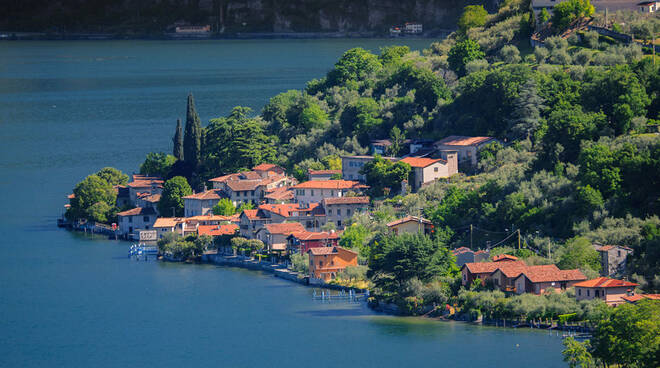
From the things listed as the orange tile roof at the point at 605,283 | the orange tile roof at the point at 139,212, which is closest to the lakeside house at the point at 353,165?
the orange tile roof at the point at 139,212

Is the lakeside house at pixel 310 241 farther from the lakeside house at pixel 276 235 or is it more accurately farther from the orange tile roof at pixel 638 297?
the orange tile roof at pixel 638 297

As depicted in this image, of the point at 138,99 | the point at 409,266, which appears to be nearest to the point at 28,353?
the point at 409,266

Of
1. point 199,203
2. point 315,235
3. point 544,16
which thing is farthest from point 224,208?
point 544,16

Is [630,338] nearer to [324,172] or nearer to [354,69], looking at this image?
[324,172]

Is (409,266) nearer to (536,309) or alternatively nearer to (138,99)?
(536,309)

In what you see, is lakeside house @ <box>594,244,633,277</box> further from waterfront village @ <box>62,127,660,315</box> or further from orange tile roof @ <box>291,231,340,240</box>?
orange tile roof @ <box>291,231,340,240</box>

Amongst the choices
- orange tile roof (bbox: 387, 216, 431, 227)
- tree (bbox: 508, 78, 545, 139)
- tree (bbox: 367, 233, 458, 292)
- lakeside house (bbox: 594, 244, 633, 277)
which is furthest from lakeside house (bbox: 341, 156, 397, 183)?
lakeside house (bbox: 594, 244, 633, 277)
